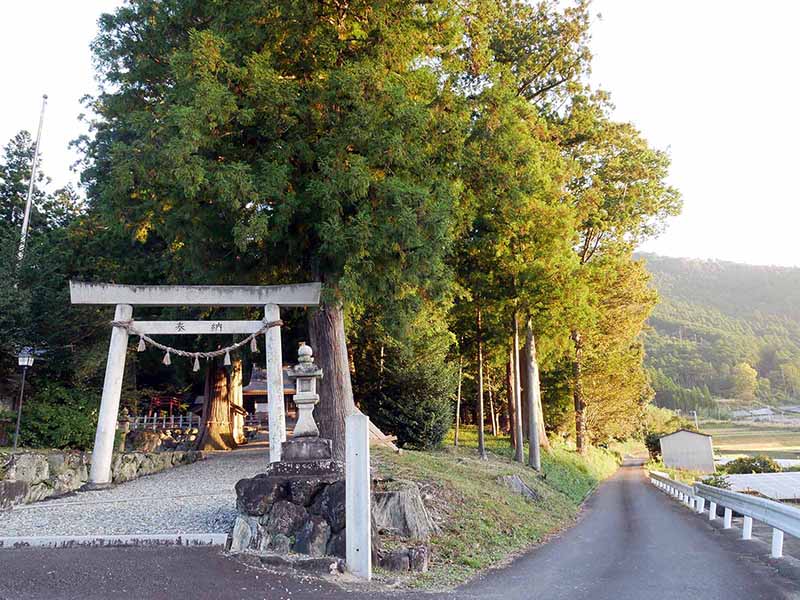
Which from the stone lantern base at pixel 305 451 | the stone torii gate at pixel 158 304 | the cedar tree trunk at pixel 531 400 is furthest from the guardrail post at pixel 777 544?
the cedar tree trunk at pixel 531 400

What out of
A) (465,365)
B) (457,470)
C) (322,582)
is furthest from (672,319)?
(322,582)

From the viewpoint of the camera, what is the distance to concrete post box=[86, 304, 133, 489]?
11.8m

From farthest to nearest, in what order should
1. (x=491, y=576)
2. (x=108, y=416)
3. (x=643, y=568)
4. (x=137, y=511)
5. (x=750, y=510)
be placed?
(x=108, y=416), (x=750, y=510), (x=137, y=511), (x=643, y=568), (x=491, y=576)

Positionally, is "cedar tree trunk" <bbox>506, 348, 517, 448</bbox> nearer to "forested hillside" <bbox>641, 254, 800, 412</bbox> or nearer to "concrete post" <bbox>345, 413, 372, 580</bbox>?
"concrete post" <bbox>345, 413, 372, 580</bbox>

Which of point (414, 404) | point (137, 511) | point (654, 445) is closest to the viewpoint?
point (137, 511)

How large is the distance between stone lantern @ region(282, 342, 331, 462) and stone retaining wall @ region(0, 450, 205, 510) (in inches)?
212

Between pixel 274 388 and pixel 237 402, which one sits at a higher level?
pixel 237 402

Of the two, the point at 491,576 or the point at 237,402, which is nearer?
the point at 491,576

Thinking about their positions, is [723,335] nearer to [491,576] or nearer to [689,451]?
[689,451]

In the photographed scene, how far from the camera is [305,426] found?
8.48 metres

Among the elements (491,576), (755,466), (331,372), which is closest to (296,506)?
(491,576)

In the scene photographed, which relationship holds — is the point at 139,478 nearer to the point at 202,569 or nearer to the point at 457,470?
the point at 457,470

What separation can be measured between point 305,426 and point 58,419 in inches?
433

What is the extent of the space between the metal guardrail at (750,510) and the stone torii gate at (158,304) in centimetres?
797
